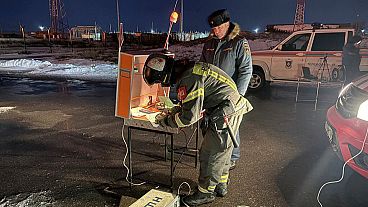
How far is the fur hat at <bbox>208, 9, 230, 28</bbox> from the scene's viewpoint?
3322 millimetres

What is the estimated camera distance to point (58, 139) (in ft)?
17.6

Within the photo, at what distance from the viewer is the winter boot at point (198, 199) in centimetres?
329

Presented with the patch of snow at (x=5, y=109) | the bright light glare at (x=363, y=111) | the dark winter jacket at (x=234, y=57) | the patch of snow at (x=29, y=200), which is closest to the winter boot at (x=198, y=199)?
the dark winter jacket at (x=234, y=57)

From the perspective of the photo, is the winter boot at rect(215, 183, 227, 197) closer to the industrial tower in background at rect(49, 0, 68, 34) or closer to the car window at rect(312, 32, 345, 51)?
the car window at rect(312, 32, 345, 51)

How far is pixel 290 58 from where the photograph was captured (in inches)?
368

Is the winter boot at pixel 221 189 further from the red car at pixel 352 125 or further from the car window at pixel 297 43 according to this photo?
the car window at pixel 297 43

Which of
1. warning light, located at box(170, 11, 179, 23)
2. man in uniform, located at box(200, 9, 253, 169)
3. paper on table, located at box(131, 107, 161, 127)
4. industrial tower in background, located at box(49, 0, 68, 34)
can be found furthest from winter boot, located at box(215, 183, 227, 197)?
industrial tower in background, located at box(49, 0, 68, 34)

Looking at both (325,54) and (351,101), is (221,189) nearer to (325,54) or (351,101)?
(351,101)

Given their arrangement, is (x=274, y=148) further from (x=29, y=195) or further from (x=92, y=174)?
(x=29, y=195)

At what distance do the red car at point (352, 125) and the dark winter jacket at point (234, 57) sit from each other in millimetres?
1180

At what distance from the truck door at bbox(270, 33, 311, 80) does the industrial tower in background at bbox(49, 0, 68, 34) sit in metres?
53.3

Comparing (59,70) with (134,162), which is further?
(59,70)

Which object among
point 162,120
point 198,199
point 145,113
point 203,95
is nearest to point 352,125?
point 203,95

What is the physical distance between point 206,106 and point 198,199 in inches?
41.7
